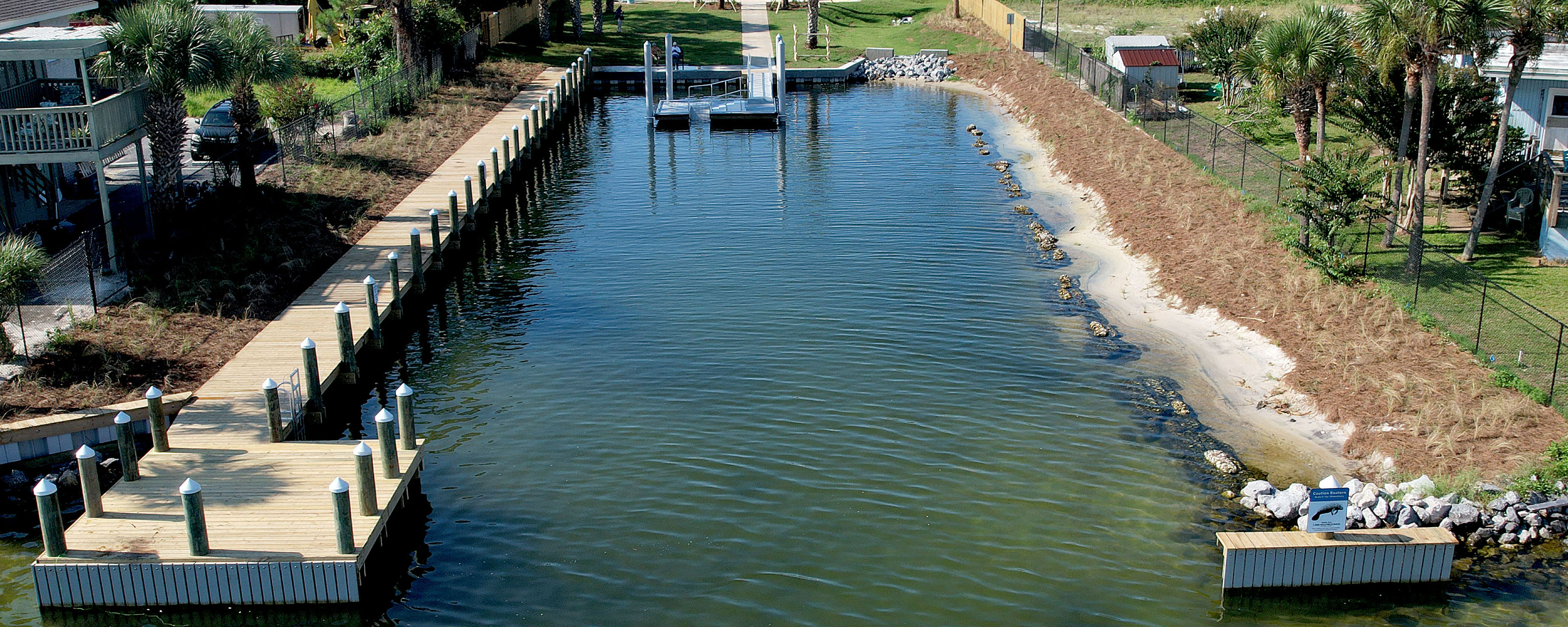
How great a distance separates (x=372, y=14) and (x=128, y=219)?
31618 mm

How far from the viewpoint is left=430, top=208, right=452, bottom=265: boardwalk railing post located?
30.5 meters

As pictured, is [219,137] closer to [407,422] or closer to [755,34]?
[407,422]

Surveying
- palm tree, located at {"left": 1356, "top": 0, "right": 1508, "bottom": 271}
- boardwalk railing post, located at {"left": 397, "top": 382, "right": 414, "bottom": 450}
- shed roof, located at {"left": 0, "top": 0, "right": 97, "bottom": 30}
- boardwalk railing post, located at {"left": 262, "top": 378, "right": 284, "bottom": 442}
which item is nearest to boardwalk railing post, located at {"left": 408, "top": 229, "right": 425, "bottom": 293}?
boardwalk railing post, located at {"left": 262, "top": 378, "right": 284, "bottom": 442}

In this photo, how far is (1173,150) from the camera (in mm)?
40188

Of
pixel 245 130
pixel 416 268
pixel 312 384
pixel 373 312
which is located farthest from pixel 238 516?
pixel 245 130

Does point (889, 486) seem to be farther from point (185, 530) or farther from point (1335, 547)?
point (185, 530)

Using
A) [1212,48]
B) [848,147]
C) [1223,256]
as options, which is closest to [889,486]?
[1223,256]

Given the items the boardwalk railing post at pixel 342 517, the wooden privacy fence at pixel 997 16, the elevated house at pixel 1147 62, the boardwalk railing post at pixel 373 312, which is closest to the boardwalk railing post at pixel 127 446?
the boardwalk railing post at pixel 342 517

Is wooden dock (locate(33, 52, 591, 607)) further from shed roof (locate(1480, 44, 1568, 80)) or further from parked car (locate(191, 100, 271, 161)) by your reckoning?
shed roof (locate(1480, 44, 1568, 80))

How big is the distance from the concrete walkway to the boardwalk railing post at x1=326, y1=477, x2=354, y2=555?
4465 cm

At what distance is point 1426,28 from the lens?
26016 millimetres

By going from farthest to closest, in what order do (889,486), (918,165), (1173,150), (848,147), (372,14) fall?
(372,14)
(848,147)
(918,165)
(1173,150)
(889,486)

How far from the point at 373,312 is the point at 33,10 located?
14.3m

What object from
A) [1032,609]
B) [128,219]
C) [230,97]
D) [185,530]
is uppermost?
[230,97]
